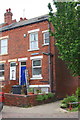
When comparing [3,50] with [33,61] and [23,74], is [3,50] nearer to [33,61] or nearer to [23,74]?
[23,74]

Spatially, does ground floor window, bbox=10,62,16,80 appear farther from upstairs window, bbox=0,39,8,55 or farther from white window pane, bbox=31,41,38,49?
white window pane, bbox=31,41,38,49

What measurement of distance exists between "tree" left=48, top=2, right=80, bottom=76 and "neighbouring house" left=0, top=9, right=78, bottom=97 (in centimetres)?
493

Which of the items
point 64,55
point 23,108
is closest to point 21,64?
point 23,108

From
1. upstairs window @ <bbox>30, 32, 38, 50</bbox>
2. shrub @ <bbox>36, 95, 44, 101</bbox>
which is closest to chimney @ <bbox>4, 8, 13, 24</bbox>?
upstairs window @ <bbox>30, 32, 38, 50</bbox>

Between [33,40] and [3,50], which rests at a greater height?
[33,40]

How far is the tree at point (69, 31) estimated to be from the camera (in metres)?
11.0

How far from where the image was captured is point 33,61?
59.1ft

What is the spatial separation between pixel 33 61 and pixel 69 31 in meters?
7.54

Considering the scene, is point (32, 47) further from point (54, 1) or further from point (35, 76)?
point (54, 1)

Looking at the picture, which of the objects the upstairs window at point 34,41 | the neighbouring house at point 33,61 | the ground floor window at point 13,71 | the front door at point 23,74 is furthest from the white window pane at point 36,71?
the ground floor window at point 13,71

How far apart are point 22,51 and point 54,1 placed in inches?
300

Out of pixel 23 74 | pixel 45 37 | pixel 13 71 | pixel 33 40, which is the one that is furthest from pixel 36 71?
pixel 45 37

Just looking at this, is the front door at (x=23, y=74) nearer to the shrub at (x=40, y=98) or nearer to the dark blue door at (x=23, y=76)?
the dark blue door at (x=23, y=76)

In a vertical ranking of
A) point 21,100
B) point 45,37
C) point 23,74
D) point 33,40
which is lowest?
point 21,100
